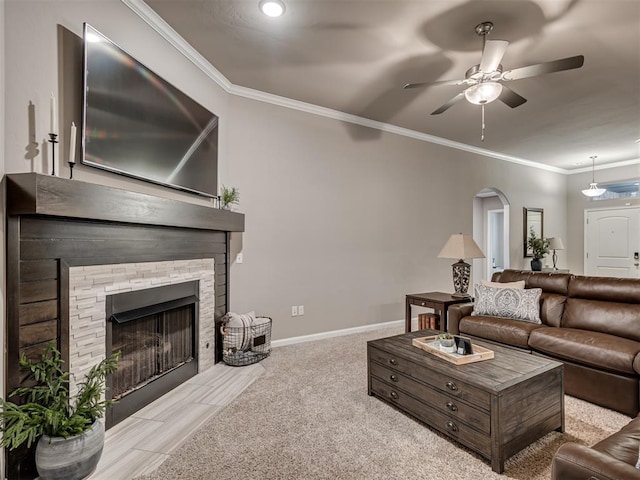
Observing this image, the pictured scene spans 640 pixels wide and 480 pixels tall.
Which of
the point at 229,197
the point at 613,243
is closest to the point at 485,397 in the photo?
the point at 229,197

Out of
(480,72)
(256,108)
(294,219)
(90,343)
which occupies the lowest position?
(90,343)

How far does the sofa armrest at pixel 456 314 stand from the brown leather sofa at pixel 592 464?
234 cm

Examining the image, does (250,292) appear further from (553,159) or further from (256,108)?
(553,159)

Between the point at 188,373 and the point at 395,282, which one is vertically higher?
the point at 395,282

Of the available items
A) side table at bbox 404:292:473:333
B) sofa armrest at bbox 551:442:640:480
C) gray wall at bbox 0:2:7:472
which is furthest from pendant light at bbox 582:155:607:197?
gray wall at bbox 0:2:7:472

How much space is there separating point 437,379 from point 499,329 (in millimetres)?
1439

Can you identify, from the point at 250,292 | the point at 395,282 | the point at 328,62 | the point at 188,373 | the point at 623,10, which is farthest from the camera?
the point at 395,282

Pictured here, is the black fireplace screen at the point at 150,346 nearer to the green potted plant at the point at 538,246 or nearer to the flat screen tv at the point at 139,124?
the flat screen tv at the point at 139,124

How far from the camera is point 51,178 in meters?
1.63

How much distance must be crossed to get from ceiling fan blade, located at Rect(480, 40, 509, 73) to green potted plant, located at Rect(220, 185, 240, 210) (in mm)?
2357

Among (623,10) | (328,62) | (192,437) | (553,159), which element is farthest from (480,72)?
(553,159)

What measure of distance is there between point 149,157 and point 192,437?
1.88m

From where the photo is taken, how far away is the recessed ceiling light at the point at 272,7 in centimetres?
235

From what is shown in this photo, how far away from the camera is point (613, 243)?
6.77 m
